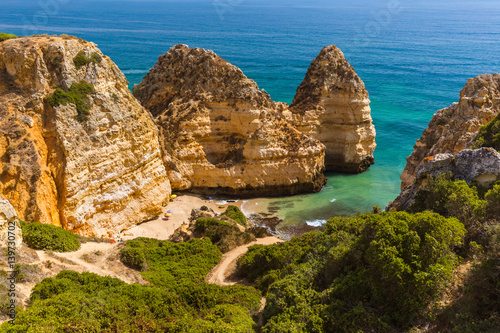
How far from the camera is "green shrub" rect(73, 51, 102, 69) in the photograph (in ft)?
78.0

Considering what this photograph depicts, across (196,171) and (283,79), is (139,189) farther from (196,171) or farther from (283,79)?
(283,79)

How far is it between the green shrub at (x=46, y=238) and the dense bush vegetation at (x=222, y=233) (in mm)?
7517

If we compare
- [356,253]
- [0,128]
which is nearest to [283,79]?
[0,128]

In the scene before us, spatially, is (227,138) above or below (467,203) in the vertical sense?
below

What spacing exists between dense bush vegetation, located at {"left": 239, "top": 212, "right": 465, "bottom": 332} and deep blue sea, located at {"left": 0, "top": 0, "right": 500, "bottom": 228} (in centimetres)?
1561

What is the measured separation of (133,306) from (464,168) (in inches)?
575

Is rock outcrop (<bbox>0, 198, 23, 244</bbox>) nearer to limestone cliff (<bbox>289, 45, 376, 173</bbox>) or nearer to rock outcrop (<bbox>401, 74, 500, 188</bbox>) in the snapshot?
rock outcrop (<bbox>401, 74, 500, 188</bbox>)

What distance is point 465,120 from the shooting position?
Answer: 84.7 ft

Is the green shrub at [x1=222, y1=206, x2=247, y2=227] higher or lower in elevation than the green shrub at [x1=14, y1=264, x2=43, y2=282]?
lower

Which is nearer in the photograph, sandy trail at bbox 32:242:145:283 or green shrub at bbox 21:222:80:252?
sandy trail at bbox 32:242:145:283

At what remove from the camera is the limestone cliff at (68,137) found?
68.1 feet

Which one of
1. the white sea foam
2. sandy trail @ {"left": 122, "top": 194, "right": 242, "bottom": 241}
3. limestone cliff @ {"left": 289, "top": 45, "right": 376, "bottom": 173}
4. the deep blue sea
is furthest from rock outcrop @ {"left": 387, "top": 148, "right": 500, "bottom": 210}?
limestone cliff @ {"left": 289, "top": 45, "right": 376, "bottom": 173}

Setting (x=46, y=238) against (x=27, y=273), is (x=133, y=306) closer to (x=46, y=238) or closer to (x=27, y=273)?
(x=27, y=273)

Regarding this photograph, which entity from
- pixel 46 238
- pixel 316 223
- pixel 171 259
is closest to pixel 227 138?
pixel 316 223
